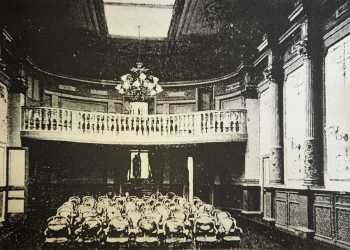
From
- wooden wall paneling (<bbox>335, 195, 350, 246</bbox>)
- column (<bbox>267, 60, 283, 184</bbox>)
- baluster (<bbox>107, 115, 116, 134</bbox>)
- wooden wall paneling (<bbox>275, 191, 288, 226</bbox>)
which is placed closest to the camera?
wooden wall paneling (<bbox>335, 195, 350, 246</bbox>)

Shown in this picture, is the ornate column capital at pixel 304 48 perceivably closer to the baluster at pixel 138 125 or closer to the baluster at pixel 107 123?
the baluster at pixel 138 125

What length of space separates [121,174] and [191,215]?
635 centimetres

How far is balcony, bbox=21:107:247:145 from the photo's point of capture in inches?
378

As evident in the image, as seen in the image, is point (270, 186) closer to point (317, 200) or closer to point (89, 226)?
point (317, 200)

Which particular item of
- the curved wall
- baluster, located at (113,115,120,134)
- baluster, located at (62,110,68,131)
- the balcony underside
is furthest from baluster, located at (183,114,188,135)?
baluster, located at (62,110,68,131)

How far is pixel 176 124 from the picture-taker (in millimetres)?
10719

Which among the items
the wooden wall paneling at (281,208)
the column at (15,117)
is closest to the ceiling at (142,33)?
the column at (15,117)

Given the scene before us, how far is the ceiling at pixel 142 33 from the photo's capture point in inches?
327

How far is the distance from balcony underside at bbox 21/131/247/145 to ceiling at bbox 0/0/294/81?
74.7 inches

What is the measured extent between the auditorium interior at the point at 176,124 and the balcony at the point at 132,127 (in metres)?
0.03

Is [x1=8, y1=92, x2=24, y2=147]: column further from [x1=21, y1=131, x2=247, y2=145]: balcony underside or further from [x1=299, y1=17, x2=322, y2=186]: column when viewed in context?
[x1=299, y1=17, x2=322, y2=186]: column

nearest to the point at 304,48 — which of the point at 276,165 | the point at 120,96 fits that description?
the point at 276,165

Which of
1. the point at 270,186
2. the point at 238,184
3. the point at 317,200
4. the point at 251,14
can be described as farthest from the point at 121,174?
the point at 317,200

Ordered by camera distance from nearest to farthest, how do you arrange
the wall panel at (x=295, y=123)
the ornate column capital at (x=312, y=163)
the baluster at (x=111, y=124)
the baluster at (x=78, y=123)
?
the ornate column capital at (x=312, y=163) < the wall panel at (x=295, y=123) < the baluster at (x=78, y=123) < the baluster at (x=111, y=124)
